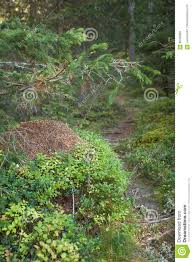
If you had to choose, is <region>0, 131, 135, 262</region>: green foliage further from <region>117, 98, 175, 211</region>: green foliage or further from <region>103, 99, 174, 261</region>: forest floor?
<region>117, 98, 175, 211</region>: green foliage

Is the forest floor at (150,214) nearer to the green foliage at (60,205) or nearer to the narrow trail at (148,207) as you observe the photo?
the narrow trail at (148,207)

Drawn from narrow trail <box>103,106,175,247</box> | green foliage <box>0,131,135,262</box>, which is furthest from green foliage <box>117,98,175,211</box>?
green foliage <box>0,131,135,262</box>

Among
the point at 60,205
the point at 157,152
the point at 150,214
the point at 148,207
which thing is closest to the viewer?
the point at 60,205

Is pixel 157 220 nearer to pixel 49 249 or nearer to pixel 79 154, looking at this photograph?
pixel 79 154

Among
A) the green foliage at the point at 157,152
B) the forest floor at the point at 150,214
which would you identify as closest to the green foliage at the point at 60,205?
the forest floor at the point at 150,214

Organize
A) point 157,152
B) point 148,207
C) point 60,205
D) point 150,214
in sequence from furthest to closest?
point 157,152
point 148,207
point 150,214
point 60,205

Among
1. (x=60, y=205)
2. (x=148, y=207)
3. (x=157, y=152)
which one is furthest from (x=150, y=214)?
(x=157, y=152)

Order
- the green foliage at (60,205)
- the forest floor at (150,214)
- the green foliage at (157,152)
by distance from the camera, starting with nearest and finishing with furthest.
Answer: the green foliage at (60,205) < the forest floor at (150,214) < the green foliage at (157,152)

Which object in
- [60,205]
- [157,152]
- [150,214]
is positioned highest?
[157,152]

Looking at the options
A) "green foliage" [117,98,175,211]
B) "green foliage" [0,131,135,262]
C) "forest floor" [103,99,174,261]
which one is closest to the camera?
"green foliage" [0,131,135,262]

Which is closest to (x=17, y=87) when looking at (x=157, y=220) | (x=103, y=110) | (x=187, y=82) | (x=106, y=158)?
(x=106, y=158)

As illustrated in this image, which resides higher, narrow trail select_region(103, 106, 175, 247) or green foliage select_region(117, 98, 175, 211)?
green foliage select_region(117, 98, 175, 211)

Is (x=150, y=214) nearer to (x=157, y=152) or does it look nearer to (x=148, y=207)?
(x=148, y=207)

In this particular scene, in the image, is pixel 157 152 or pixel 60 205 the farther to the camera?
pixel 157 152
